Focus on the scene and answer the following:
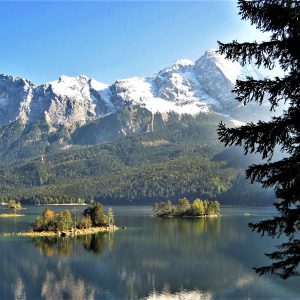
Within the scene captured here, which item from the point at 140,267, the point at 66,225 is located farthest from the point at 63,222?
the point at 140,267

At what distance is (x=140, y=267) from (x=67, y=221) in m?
75.4

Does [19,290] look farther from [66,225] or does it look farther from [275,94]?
[66,225]

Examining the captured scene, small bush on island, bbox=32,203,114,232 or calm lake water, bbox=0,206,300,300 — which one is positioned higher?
small bush on island, bbox=32,203,114,232

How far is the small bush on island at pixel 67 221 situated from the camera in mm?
161125

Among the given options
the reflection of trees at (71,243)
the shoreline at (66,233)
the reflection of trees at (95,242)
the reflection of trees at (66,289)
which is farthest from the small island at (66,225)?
the reflection of trees at (66,289)

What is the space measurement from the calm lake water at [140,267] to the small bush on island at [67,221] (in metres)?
18.6

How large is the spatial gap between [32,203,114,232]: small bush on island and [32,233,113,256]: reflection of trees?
45.9 feet

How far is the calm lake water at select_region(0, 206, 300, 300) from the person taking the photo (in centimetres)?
7238

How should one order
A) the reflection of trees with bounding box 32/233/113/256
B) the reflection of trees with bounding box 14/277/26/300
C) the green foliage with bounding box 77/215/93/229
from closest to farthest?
A: the reflection of trees with bounding box 14/277/26/300 < the reflection of trees with bounding box 32/233/113/256 < the green foliage with bounding box 77/215/93/229

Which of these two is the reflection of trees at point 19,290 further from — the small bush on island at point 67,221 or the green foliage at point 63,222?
the small bush on island at point 67,221

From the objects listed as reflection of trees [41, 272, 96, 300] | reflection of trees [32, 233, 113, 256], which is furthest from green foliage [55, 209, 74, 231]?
reflection of trees [41, 272, 96, 300]

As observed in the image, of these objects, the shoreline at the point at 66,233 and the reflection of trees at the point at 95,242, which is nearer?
the reflection of trees at the point at 95,242

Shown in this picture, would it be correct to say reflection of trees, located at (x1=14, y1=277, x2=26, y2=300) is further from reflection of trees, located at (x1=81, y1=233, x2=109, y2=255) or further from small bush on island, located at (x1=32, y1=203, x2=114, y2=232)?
small bush on island, located at (x1=32, y1=203, x2=114, y2=232)

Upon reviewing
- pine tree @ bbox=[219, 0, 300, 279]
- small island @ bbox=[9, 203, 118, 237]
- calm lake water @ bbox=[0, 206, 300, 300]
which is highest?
pine tree @ bbox=[219, 0, 300, 279]
